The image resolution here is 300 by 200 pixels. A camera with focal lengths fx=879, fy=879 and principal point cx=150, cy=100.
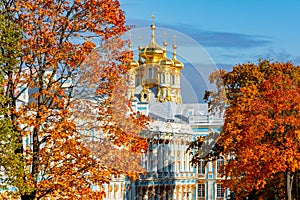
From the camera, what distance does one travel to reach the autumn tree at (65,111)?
1948cm

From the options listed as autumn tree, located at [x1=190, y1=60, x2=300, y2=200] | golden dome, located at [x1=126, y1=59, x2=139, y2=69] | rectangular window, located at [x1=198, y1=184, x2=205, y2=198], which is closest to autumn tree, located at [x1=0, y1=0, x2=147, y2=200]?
golden dome, located at [x1=126, y1=59, x2=139, y2=69]

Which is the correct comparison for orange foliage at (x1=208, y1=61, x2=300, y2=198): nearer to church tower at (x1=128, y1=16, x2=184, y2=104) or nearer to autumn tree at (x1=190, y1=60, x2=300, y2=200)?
autumn tree at (x1=190, y1=60, x2=300, y2=200)

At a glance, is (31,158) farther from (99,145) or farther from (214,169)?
(214,169)

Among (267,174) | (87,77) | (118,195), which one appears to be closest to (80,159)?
(87,77)

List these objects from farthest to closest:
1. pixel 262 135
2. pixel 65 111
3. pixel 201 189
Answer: pixel 201 189, pixel 262 135, pixel 65 111

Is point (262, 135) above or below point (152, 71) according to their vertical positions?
above

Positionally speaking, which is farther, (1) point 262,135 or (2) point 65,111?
(1) point 262,135

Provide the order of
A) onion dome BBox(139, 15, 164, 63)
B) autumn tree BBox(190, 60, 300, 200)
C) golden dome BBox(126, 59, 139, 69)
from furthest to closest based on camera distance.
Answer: autumn tree BBox(190, 60, 300, 200)
golden dome BBox(126, 59, 139, 69)
onion dome BBox(139, 15, 164, 63)

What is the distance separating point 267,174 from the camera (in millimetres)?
33719

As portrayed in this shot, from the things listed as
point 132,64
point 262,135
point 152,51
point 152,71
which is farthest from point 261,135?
point 152,71

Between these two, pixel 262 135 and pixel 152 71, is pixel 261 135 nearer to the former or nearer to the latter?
pixel 262 135

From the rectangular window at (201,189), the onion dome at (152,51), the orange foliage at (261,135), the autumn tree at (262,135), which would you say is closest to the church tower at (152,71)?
the onion dome at (152,51)

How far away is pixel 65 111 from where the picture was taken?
19484 mm

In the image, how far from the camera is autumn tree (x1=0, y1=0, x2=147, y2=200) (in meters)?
19.5
